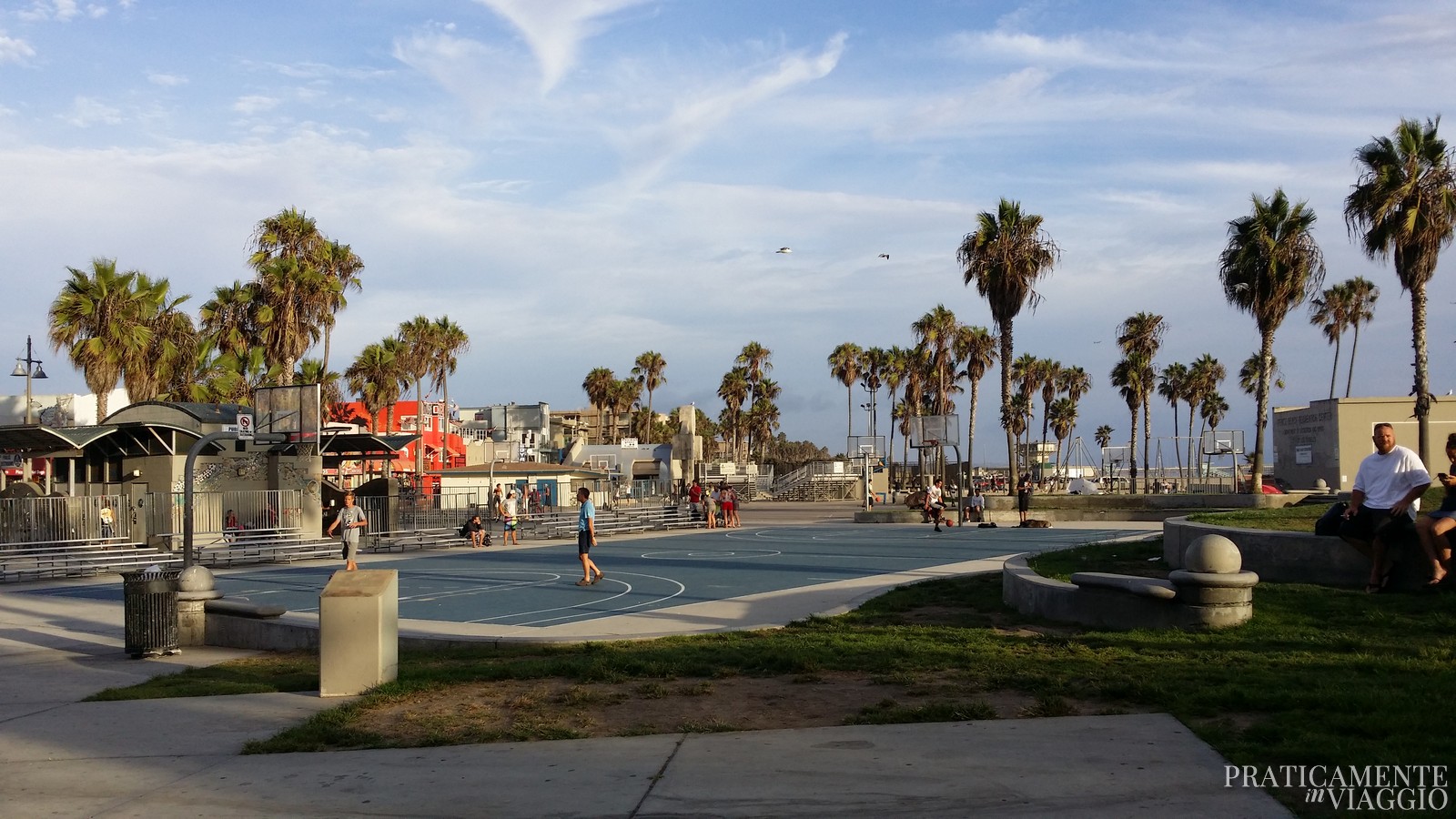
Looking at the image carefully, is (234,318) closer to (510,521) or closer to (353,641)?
(510,521)

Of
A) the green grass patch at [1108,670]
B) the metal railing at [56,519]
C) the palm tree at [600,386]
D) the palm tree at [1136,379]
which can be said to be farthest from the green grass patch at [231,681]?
the palm tree at [600,386]

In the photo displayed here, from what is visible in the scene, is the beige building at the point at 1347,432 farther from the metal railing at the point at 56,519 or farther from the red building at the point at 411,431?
the metal railing at the point at 56,519

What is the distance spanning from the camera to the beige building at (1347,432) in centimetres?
4994

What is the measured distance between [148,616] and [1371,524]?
535 inches

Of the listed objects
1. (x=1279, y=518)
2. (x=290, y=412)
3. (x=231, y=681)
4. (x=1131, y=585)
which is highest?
(x=290, y=412)

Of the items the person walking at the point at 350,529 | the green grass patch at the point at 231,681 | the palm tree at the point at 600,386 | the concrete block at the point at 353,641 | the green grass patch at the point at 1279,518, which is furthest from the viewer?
the palm tree at the point at 600,386

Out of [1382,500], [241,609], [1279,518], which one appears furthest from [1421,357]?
[241,609]

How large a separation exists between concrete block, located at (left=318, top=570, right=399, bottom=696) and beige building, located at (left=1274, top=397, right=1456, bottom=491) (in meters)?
46.8

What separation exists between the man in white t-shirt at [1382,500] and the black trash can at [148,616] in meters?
13.3

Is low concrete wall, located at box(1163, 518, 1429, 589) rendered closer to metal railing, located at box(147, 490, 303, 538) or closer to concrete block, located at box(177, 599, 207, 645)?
concrete block, located at box(177, 599, 207, 645)

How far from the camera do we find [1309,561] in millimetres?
12609

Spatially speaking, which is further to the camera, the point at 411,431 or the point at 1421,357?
the point at 411,431

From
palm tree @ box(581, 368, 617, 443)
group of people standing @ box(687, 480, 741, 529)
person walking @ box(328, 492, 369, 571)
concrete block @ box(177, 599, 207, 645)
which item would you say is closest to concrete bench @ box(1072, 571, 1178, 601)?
concrete block @ box(177, 599, 207, 645)

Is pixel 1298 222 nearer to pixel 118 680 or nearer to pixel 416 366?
pixel 118 680
